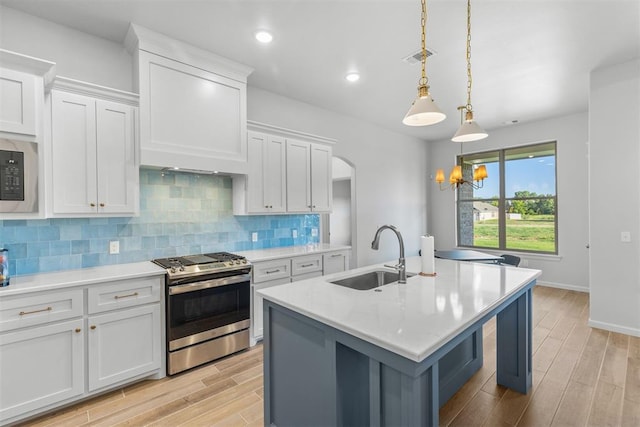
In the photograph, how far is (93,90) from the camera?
239cm

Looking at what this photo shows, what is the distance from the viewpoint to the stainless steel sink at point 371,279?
7.59 ft

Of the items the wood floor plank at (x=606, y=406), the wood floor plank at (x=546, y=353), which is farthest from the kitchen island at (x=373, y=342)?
the wood floor plank at (x=546, y=353)

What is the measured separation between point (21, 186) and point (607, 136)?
17.9 ft

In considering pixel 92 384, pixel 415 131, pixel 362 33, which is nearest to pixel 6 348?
pixel 92 384

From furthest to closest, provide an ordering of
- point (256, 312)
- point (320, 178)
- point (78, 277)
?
point (320, 178), point (256, 312), point (78, 277)

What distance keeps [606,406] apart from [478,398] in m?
0.86

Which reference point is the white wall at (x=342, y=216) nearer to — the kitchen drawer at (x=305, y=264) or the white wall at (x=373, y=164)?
the white wall at (x=373, y=164)

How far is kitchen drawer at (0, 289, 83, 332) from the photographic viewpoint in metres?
1.92

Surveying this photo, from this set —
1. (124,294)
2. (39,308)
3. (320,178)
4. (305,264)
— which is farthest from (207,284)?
(320,178)

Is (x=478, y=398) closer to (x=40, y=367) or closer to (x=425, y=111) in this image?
(x=425, y=111)

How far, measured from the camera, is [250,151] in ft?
11.0

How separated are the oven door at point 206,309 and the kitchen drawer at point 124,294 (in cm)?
12

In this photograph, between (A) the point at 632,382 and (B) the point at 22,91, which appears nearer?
(B) the point at 22,91

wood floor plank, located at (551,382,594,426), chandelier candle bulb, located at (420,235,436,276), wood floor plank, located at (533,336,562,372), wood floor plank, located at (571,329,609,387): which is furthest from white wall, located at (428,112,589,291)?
chandelier candle bulb, located at (420,235,436,276)
